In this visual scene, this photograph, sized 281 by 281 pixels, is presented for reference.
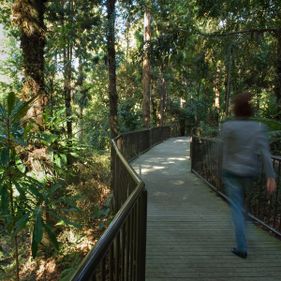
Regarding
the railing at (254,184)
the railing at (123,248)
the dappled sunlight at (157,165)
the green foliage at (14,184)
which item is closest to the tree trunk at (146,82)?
the dappled sunlight at (157,165)

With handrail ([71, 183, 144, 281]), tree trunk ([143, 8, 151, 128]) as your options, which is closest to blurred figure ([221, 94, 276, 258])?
handrail ([71, 183, 144, 281])

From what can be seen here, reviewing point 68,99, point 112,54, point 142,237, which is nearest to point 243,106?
point 142,237

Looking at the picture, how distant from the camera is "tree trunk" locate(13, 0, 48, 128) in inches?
311

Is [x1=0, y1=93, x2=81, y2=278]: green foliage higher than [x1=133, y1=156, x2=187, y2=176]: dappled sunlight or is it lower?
higher

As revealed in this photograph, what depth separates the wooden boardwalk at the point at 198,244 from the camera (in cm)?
457

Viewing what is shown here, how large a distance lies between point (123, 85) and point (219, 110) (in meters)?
8.67

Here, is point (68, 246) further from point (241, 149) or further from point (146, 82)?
point (146, 82)

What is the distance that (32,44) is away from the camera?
8.03 meters

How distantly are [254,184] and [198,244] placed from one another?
6.84ft

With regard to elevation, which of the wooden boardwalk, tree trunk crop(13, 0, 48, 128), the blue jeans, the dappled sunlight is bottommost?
the wooden boardwalk

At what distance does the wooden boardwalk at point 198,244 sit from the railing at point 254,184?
0.23 metres

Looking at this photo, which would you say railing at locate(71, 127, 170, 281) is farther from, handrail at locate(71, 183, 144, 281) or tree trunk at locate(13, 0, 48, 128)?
tree trunk at locate(13, 0, 48, 128)

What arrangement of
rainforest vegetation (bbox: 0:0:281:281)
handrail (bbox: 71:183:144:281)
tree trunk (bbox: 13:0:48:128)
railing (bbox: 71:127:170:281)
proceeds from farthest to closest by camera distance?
1. tree trunk (bbox: 13:0:48:128)
2. rainforest vegetation (bbox: 0:0:281:281)
3. railing (bbox: 71:127:170:281)
4. handrail (bbox: 71:183:144:281)

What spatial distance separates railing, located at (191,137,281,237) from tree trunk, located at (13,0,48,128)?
401 cm
